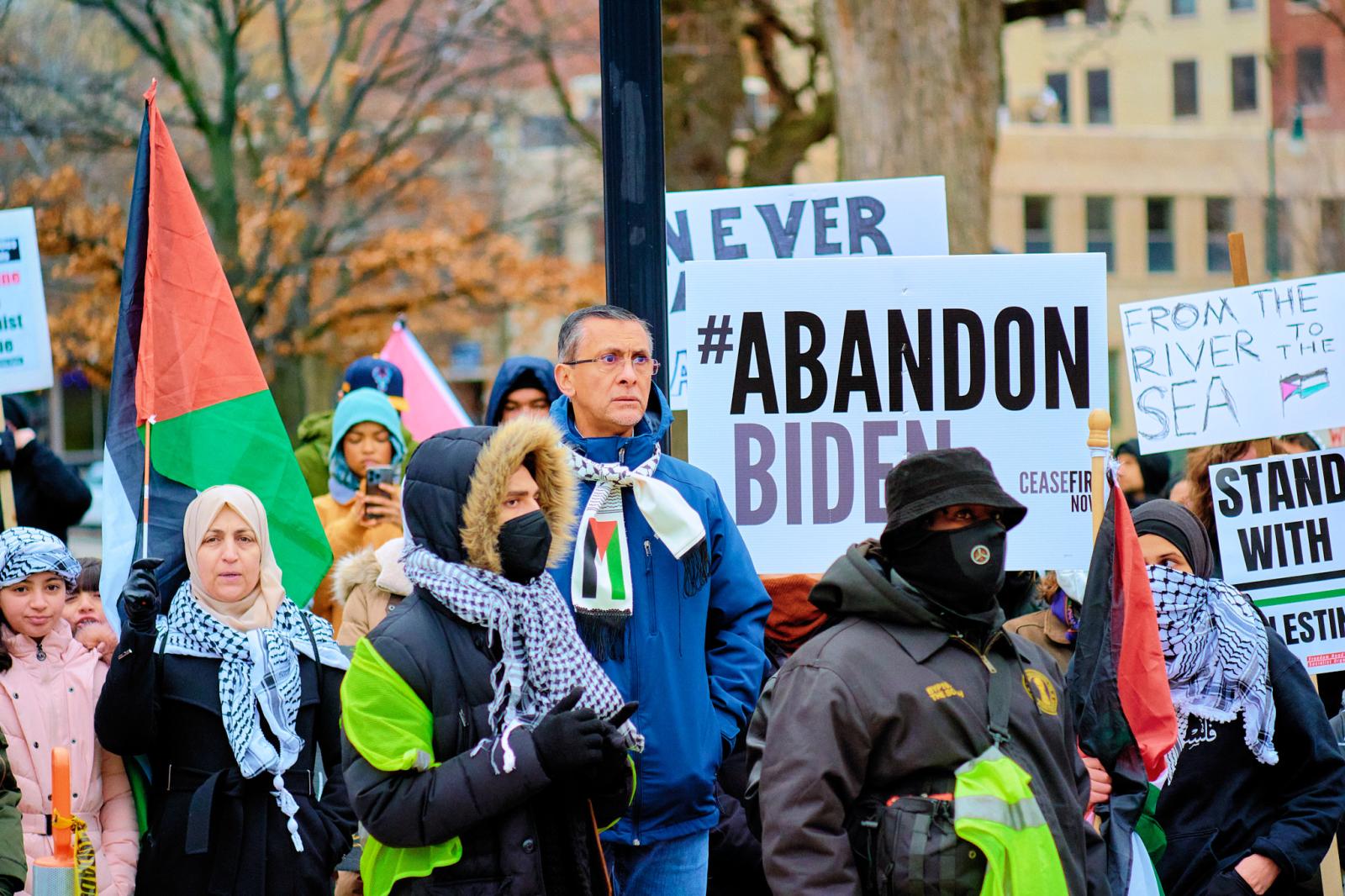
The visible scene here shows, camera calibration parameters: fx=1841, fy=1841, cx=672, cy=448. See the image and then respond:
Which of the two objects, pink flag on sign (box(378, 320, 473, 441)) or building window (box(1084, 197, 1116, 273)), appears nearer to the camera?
pink flag on sign (box(378, 320, 473, 441))

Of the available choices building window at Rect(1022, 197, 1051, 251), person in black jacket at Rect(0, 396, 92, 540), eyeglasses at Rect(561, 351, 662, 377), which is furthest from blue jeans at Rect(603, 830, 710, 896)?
building window at Rect(1022, 197, 1051, 251)

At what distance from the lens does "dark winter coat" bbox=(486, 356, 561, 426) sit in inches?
258

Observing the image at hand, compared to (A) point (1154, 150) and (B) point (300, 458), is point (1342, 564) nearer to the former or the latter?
(B) point (300, 458)

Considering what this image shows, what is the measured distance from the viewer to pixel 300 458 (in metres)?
8.77

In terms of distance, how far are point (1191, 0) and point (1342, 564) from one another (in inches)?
2147

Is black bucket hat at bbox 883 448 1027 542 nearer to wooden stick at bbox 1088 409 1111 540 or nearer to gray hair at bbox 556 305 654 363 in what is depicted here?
wooden stick at bbox 1088 409 1111 540

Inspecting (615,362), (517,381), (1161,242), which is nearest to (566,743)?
(615,362)

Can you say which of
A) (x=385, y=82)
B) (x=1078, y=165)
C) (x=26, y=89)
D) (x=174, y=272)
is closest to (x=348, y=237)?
(x=385, y=82)

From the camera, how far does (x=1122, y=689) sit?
470 centimetres

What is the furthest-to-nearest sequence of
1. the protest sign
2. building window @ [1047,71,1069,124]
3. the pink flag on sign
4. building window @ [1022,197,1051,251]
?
building window @ [1047,71,1069,124]
building window @ [1022,197,1051,251]
the pink flag on sign
the protest sign

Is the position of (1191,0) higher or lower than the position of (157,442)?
higher

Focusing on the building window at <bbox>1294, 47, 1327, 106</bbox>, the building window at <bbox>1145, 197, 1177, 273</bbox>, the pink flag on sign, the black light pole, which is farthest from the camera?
the building window at <bbox>1294, 47, 1327, 106</bbox>

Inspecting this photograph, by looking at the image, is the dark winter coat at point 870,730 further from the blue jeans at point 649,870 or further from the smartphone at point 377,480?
the smartphone at point 377,480

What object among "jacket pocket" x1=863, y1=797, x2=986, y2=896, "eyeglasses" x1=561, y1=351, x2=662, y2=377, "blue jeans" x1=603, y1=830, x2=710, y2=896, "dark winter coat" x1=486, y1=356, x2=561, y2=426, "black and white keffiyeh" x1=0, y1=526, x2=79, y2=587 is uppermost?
"dark winter coat" x1=486, y1=356, x2=561, y2=426
